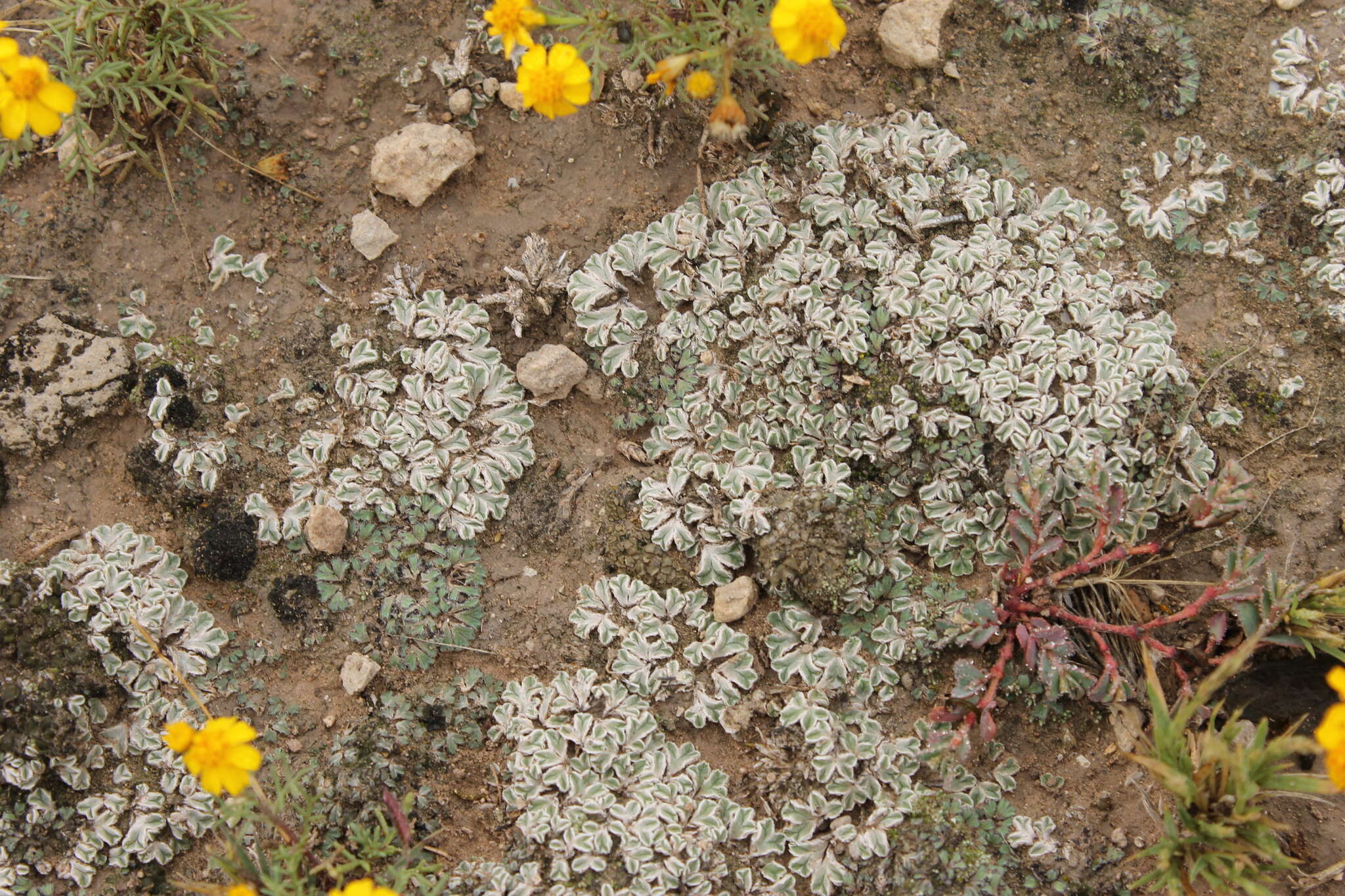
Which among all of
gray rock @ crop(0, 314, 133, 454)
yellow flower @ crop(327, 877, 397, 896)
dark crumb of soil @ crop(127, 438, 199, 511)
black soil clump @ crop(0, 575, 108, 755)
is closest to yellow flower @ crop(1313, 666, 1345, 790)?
yellow flower @ crop(327, 877, 397, 896)

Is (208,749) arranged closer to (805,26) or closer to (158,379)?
(158,379)

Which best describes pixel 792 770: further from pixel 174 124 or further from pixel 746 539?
pixel 174 124

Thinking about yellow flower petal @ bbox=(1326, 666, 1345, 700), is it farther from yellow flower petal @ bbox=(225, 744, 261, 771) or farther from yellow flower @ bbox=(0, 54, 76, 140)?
yellow flower @ bbox=(0, 54, 76, 140)

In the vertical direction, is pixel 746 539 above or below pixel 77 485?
above

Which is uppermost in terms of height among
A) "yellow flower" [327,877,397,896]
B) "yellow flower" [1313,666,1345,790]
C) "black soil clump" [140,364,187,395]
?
"yellow flower" [1313,666,1345,790]

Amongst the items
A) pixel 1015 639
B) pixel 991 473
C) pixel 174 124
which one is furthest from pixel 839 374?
pixel 174 124

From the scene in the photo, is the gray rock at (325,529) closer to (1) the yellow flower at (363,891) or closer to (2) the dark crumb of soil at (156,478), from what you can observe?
(2) the dark crumb of soil at (156,478)
